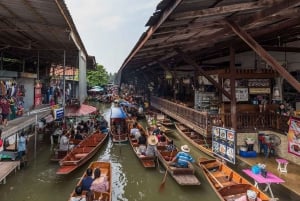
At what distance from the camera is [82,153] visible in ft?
43.1

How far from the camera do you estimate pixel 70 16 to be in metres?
8.73

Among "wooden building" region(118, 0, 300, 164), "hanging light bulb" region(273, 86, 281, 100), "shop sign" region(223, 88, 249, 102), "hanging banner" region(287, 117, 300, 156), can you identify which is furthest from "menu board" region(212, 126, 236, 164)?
"hanging light bulb" region(273, 86, 281, 100)

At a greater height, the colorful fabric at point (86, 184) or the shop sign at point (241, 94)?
the shop sign at point (241, 94)

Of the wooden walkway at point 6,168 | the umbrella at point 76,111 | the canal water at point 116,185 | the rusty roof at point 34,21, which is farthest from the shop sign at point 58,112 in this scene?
the rusty roof at point 34,21

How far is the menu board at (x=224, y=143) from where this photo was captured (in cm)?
1006

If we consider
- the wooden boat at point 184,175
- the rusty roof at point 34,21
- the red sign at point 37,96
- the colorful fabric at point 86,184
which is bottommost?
the wooden boat at point 184,175

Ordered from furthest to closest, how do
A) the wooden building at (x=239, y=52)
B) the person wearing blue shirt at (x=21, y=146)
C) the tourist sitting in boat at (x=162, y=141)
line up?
the tourist sitting in boat at (x=162, y=141), the person wearing blue shirt at (x=21, y=146), the wooden building at (x=239, y=52)

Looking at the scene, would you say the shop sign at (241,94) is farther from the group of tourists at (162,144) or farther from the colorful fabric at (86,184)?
the colorful fabric at (86,184)

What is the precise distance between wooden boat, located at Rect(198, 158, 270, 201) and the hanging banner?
285cm

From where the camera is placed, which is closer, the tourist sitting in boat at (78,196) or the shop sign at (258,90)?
the tourist sitting in boat at (78,196)

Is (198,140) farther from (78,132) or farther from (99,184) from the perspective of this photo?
(99,184)

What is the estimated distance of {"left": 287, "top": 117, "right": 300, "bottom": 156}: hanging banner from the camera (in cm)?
991

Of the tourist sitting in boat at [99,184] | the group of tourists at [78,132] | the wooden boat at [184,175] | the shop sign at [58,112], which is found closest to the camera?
the tourist sitting in boat at [99,184]

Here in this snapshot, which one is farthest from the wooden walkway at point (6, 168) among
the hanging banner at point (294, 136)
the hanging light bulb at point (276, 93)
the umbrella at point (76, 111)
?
the hanging light bulb at point (276, 93)
